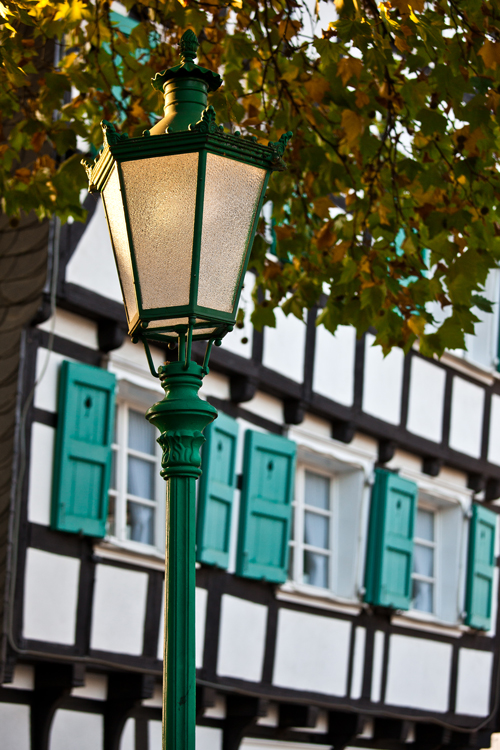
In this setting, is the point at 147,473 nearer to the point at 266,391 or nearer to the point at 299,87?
the point at 266,391

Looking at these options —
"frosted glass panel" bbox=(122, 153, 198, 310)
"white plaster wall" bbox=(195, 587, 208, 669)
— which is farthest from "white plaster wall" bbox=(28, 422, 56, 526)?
"frosted glass panel" bbox=(122, 153, 198, 310)

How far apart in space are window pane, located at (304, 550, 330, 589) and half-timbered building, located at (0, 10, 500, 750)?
0.8 inches

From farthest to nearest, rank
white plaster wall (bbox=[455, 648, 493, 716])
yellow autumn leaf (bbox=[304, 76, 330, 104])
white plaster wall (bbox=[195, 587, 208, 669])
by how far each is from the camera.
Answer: white plaster wall (bbox=[455, 648, 493, 716]) < white plaster wall (bbox=[195, 587, 208, 669]) < yellow autumn leaf (bbox=[304, 76, 330, 104])

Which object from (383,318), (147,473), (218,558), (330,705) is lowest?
(330,705)

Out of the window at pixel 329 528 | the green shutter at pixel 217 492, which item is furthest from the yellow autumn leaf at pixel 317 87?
the window at pixel 329 528

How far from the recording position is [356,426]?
11648mm

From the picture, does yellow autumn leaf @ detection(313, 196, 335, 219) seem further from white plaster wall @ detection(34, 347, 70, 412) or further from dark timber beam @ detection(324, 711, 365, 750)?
dark timber beam @ detection(324, 711, 365, 750)

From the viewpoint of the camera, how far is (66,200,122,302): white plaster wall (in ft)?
28.8

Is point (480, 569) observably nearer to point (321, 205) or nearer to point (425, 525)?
point (425, 525)

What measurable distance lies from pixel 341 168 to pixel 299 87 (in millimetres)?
496

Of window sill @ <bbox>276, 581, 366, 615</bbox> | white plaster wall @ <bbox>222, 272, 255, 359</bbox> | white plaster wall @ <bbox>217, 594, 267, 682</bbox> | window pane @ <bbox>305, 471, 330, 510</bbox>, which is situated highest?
white plaster wall @ <bbox>222, 272, 255, 359</bbox>

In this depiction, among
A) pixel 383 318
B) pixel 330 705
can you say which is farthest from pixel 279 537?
pixel 383 318

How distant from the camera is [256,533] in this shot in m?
10.3

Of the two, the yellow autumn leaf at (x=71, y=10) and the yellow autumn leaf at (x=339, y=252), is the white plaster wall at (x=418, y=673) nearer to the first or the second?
the yellow autumn leaf at (x=339, y=252)
